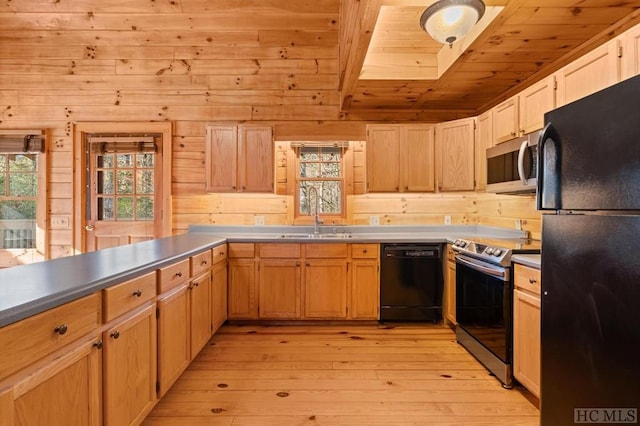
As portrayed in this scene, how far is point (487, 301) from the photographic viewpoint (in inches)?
95.0

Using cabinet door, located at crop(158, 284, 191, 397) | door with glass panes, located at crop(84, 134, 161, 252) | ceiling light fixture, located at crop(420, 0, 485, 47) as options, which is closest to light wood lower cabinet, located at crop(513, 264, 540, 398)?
ceiling light fixture, located at crop(420, 0, 485, 47)

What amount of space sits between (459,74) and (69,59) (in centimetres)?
413

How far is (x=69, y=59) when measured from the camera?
3721 mm

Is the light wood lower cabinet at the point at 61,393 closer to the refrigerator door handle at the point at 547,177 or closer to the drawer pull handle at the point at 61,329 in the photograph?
the drawer pull handle at the point at 61,329

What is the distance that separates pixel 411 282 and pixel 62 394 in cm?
279

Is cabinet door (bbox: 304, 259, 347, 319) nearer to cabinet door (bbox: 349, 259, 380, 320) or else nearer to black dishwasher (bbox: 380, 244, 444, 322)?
cabinet door (bbox: 349, 259, 380, 320)

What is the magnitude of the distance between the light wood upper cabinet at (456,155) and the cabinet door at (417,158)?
0.08m

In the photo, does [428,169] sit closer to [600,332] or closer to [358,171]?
[358,171]

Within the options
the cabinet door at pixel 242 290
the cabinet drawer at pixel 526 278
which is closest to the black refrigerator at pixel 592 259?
the cabinet drawer at pixel 526 278

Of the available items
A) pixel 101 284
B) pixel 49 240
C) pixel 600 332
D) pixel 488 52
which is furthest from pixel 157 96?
pixel 600 332

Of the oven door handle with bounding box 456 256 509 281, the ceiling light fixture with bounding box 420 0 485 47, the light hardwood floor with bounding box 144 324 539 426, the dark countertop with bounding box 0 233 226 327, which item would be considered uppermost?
the ceiling light fixture with bounding box 420 0 485 47

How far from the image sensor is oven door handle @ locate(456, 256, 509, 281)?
2.20 meters

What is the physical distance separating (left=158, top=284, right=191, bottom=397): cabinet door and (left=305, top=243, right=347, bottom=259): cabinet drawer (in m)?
1.30

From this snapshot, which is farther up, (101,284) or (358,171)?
(358,171)
